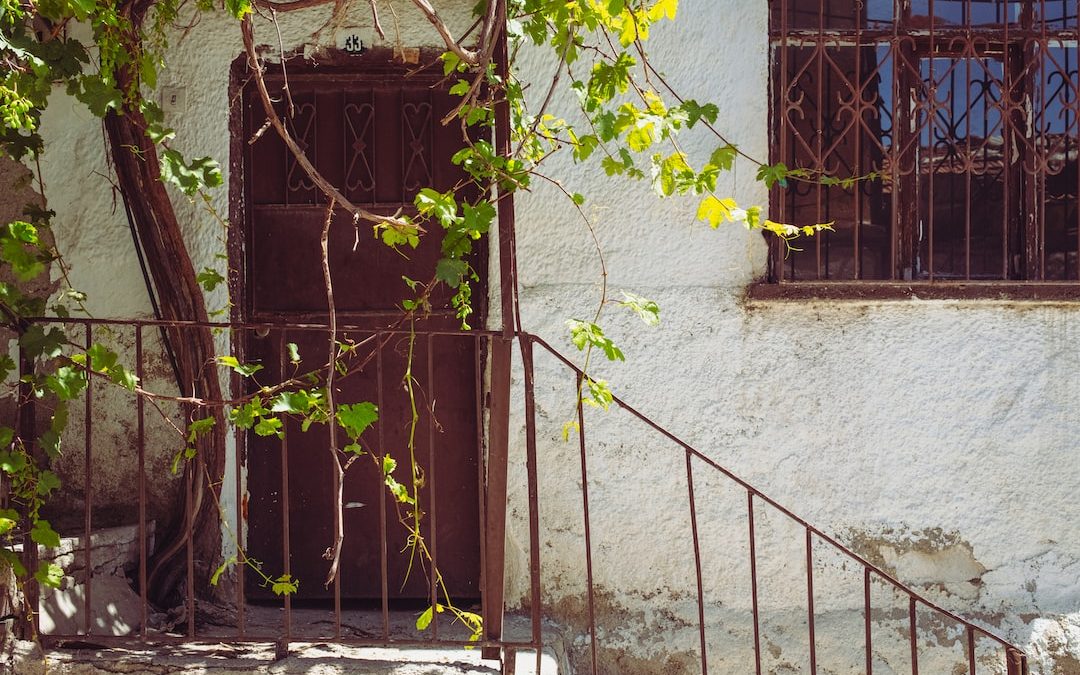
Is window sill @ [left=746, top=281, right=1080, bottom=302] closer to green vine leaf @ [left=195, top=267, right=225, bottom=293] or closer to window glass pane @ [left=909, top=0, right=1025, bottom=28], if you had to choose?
window glass pane @ [left=909, top=0, right=1025, bottom=28]

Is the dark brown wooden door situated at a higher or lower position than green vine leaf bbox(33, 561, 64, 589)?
higher

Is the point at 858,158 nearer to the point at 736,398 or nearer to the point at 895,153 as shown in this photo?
the point at 895,153

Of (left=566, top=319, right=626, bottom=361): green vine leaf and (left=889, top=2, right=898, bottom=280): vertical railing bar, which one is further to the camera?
(left=889, top=2, right=898, bottom=280): vertical railing bar

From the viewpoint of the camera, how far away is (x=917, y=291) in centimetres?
374

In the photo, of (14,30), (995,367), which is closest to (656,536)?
(995,367)

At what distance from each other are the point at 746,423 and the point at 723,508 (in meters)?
0.31

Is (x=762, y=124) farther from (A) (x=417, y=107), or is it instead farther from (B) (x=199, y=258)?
(B) (x=199, y=258)

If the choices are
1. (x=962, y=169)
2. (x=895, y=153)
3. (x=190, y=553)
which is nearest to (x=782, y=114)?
(x=895, y=153)

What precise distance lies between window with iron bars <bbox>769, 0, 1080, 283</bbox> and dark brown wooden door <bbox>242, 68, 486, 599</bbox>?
1.27 meters

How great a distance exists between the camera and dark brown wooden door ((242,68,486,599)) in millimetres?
3906

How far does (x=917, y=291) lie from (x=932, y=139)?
556 mm

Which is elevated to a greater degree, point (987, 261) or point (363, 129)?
point (363, 129)

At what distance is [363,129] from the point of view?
12.8 ft

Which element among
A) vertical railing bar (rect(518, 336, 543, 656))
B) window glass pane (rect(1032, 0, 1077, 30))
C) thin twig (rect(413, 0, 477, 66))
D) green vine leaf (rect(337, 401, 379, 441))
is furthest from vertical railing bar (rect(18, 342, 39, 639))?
window glass pane (rect(1032, 0, 1077, 30))
